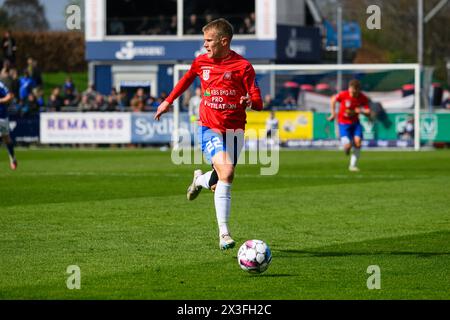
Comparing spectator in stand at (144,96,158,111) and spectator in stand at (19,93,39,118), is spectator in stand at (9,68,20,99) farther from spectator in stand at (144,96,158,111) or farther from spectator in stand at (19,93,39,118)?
spectator in stand at (144,96,158,111)

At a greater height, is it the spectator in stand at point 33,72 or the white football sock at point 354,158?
the spectator in stand at point 33,72

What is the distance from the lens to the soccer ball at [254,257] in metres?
9.95

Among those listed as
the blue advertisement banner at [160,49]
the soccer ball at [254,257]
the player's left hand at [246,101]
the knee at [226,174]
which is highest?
the blue advertisement banner at [160,49]

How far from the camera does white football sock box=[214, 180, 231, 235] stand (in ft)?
37.1

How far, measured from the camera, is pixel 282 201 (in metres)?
17.6

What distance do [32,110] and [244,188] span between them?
20.8 m

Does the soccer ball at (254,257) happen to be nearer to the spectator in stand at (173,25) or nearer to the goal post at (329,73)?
the goal post at (329,73)

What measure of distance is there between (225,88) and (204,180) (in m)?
1.34

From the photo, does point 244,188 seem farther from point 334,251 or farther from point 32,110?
point 32,110

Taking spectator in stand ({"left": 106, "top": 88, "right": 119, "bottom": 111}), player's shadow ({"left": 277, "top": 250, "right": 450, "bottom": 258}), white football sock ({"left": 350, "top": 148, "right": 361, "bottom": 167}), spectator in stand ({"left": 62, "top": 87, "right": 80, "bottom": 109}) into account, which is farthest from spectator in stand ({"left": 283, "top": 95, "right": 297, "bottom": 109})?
player's shadow ({"left": 277, "top": 250, "right": 450, "bottom": 258})

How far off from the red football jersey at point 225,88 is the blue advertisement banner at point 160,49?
1355 inches

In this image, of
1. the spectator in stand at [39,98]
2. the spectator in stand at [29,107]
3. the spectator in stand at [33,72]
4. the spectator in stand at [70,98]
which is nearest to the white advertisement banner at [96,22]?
the spectator in stand at [33,72]

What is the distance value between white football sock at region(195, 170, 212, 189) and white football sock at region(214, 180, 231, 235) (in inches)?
39.5
